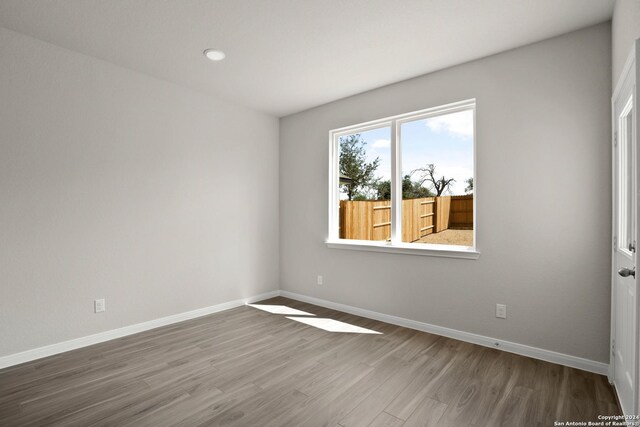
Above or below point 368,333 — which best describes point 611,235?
above

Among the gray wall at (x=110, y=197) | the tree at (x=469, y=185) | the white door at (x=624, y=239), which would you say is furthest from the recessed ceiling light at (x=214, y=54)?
the white door at (x=624, y=239)

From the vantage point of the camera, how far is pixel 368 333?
3326 mm

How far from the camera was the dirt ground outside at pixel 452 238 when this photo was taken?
320cm

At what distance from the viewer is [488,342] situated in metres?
2.95

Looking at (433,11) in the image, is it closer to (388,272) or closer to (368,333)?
(388,272)

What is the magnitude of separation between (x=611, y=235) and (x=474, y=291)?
1141mm

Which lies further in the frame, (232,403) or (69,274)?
(69,274)

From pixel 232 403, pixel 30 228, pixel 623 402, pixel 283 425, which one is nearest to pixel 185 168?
pixel 30 228

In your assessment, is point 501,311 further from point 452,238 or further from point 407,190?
point 407,190

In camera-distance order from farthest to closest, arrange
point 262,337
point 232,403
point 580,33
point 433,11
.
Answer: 1. point 262,337
2. point 580,33
3. point 433,11
4. point 232,403

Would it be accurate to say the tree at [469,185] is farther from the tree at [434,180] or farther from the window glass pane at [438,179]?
the tree at [434,180]

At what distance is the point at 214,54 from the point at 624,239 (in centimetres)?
356

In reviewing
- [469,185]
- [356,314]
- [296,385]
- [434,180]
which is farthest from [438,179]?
[296,385]

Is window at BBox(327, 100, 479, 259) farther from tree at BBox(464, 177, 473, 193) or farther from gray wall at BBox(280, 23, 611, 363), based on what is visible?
gray wall at BBox(280, 23, 611, 363)
